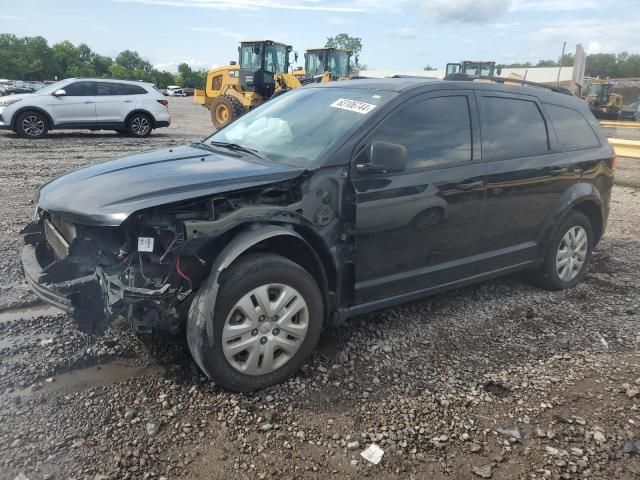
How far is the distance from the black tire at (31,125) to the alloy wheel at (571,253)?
13793 mm

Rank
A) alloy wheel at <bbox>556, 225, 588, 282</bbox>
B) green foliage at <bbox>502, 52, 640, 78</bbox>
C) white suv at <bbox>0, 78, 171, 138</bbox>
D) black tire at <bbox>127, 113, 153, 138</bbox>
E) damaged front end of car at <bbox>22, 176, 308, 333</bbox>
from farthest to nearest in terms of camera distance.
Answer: green foliage at <bbox>502, 52, 640, 78</bbox> → black tire at <bbox>127, 113, 153, 138</bbox> → white suv at <bbox>0, 78, 171, 138</bbox> → alloy wheel at <bbox>556, 225, 588, 282</bbox> → damaged front end of car at <bbox>22, 176, 308, 333</bbox>

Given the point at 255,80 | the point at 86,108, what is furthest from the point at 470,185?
the point at 255,80

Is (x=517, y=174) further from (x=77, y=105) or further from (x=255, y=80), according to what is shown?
(x=255, y=80)

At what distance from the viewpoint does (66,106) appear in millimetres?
13961

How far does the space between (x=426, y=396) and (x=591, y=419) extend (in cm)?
93

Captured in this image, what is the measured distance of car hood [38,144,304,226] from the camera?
2791 mm

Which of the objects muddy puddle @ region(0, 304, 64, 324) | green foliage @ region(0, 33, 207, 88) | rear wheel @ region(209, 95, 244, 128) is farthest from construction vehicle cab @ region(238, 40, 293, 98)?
green foliage @ region(0, 33, 207, 88)

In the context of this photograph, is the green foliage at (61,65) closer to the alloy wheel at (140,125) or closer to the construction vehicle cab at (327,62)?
the construction vehicle cab at (327,62)

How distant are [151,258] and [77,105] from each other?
43.4ft

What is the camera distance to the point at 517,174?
412cm

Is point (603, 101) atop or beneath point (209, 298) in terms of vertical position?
atop

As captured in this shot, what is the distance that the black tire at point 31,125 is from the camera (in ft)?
44.8

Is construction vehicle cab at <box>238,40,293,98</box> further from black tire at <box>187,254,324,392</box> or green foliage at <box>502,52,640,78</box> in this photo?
green foliage at <box>502,52,640,78</box>

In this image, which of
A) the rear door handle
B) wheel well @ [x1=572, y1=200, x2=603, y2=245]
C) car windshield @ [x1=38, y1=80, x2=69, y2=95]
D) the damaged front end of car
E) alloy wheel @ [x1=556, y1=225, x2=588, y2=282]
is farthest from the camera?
car windshield @ [x1=38, y1=80, x2=69, y2=95]
